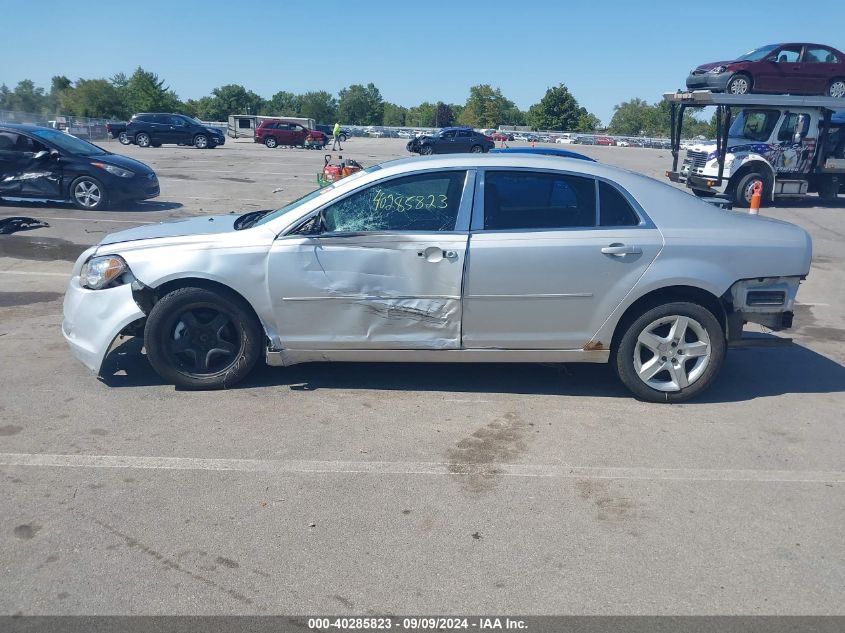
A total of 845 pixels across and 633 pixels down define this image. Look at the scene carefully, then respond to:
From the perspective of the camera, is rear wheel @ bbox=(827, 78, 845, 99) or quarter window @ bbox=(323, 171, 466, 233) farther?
rear wheel @ bbox=(827, 78, 845, 99)

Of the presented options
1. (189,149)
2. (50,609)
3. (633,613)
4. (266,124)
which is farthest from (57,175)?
(266,124)

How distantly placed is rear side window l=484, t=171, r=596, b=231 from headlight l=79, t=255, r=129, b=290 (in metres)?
2.57

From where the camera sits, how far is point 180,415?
4805mm

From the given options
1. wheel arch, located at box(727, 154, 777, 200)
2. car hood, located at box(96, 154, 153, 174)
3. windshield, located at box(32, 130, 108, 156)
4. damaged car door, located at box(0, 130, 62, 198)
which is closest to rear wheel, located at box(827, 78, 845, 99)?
wheel arch, located at box(727, 154, 777, 200)

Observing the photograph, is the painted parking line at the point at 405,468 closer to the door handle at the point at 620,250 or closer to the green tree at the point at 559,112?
Answer: the door handle at the point at 620,250

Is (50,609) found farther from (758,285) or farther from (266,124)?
(266,124)

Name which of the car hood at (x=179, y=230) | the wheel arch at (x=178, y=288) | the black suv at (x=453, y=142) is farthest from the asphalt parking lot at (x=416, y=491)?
the black suv at (x=453, y=142)

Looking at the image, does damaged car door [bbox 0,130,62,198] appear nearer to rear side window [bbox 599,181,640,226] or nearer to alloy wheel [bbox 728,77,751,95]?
rear side window [bbox 599,181,640,226]

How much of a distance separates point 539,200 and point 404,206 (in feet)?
3.12

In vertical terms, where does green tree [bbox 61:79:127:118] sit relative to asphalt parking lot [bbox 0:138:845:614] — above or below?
above

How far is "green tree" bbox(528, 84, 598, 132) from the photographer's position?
97750 mm

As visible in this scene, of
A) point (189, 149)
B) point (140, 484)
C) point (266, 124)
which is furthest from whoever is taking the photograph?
point (266, 124)

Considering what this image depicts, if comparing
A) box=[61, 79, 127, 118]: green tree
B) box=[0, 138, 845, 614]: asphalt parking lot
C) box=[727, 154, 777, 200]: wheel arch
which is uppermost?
box=[61, 79, 127, 118]: green tree

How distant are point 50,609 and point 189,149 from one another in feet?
121
